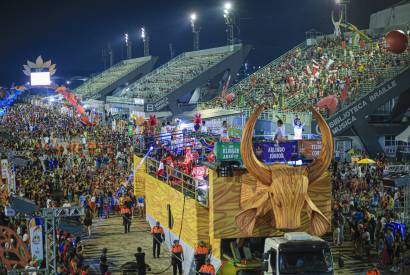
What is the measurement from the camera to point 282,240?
1212cm

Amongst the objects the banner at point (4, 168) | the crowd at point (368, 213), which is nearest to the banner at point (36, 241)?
the crowd at point (368, 213)

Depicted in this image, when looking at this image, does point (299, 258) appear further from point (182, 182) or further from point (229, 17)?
point (229, 17)

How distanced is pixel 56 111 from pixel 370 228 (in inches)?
2375

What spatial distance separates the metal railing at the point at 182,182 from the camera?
1561cm

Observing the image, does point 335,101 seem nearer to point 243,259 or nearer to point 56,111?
point 243,259

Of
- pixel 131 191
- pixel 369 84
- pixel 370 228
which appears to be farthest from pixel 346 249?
pixel 369 84

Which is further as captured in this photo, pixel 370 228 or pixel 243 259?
pixel 370 228

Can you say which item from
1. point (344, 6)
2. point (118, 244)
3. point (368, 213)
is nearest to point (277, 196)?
point (368, 213)

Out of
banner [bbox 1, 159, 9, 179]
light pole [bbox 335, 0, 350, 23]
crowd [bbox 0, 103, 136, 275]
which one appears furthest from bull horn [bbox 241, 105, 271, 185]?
light pole [bbox 335, 0, 350, 23]

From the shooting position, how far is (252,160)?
14.1m

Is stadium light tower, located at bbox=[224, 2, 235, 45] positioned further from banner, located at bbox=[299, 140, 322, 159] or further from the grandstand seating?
banner, located at bbox=[299, 140, 322, 159]

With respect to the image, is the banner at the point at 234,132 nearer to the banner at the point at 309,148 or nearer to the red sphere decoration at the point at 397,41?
the banner at the point at 309,148

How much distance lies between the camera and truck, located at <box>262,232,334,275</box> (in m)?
11.6

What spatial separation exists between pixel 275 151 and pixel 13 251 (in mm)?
6712
